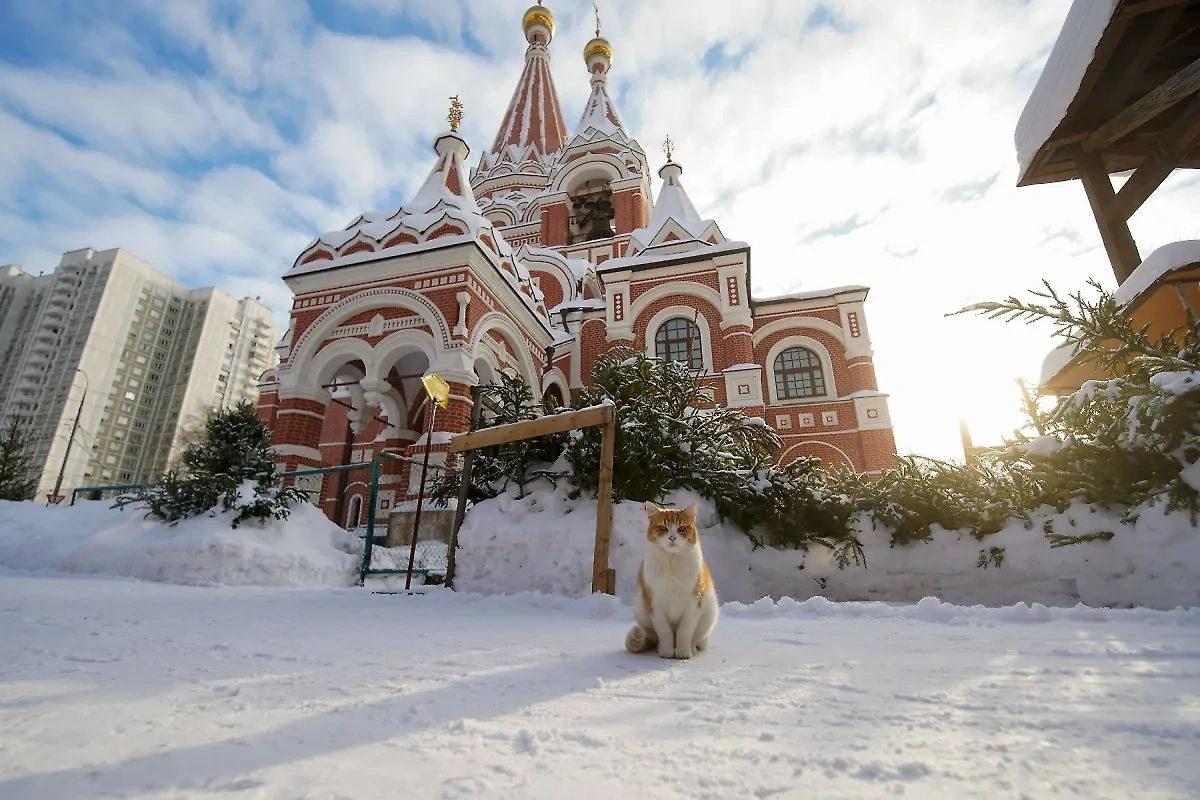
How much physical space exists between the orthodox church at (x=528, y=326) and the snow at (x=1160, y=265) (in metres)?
3.55

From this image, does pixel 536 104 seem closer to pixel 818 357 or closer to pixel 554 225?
pixel 554 225

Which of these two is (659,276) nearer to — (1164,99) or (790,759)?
(1164,99)

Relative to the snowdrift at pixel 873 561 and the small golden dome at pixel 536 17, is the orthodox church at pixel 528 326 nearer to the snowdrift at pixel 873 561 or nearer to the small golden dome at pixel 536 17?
the snowdrift at pixel 873 561

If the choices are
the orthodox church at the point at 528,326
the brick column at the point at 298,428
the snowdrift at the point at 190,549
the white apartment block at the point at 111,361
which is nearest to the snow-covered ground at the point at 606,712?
the snowdrift at the point at 190,549

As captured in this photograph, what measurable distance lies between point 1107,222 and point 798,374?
9.33m

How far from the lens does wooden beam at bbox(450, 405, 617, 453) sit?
186 inches

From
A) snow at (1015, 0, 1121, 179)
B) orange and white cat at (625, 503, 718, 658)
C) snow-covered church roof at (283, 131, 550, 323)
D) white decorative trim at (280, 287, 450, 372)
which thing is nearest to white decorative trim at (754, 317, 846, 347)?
snow-covered church roof at (283, 131, 550, 323)

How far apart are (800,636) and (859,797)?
71.1 inches

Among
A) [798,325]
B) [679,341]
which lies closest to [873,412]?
[798,325]

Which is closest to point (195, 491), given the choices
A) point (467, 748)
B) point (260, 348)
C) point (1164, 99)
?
point (467, 748)

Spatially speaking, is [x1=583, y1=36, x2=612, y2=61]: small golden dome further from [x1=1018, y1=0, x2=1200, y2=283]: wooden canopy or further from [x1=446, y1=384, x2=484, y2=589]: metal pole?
[x1=446, y1=384, x2=484, y2=589]: metal pole

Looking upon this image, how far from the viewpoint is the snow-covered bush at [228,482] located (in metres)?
6.87

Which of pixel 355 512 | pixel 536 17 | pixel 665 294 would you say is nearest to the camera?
pixel 355 512

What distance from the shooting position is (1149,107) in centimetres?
509
